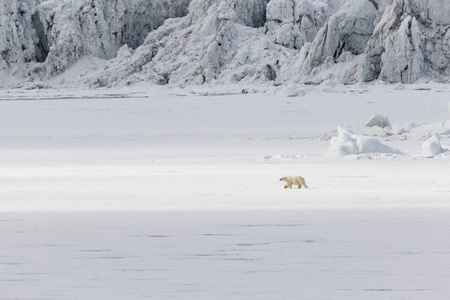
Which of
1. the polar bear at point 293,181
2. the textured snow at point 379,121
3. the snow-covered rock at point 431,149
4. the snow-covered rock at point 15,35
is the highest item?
the polar bear at point 293,181

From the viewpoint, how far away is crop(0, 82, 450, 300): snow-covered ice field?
17.5 feet

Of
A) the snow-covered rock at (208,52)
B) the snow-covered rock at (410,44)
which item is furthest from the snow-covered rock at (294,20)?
the snow-covered rock at (410,44)

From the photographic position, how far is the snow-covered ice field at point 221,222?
534 centimetres

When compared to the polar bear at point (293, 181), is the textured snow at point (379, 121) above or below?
below

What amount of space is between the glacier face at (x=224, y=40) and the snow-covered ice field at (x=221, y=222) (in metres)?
30.3

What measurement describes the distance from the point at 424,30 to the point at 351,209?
42245mm

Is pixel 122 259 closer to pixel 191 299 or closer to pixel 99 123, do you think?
pixel 191 299

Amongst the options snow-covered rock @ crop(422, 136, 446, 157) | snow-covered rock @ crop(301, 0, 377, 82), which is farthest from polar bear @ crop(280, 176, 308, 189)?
snow-covered rock @ crop(301, 0, 377, 82)

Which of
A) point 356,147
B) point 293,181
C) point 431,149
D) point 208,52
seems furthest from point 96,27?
point 293,181

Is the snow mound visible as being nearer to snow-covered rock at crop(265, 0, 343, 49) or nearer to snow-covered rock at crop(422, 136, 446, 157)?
snow-covered rock at crop(422, 136, 446, 157)

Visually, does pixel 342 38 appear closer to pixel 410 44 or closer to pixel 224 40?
pixel 410 44

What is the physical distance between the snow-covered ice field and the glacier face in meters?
30.3

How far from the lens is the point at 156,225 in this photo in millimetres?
7391

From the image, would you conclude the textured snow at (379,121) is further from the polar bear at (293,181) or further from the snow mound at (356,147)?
the polar bear at (293,181)
